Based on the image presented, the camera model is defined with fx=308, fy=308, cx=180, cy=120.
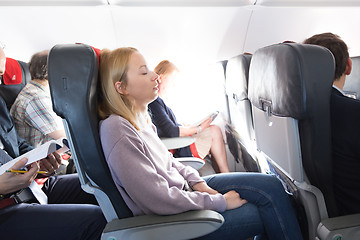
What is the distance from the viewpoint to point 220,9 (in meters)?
3.55

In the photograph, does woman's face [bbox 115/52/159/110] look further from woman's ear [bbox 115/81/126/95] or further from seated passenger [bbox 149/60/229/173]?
seated passenger [bbox 149/60/229/173]

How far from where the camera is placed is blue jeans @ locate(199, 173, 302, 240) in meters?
1.38

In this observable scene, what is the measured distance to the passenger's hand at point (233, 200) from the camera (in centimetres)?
143

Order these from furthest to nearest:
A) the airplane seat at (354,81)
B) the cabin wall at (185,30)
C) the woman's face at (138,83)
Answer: the cabin wall at (185,30), the airplane seat at (354,81), the woman's face at (138,83)

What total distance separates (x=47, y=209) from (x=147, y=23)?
2.60 metres

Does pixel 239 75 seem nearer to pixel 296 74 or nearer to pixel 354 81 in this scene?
pixel 296 74

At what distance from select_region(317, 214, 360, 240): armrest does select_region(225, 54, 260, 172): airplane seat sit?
974 mm

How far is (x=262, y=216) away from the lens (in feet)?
4.76

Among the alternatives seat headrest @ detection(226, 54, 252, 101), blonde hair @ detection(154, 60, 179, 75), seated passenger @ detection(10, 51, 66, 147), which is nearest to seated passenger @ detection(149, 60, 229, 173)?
blonde hair @ detection(154, 60, 179, 75)

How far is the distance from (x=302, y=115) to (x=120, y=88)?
794 mm

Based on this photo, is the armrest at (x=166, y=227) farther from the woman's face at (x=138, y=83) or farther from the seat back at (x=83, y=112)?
the woman's face at (x=138, y=83)

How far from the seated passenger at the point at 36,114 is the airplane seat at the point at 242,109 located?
1343 millimetres

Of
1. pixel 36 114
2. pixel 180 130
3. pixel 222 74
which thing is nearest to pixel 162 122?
pixel 180 130

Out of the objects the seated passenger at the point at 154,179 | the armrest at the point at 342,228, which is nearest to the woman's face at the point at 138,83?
the seated passenger at the point at 154,179
